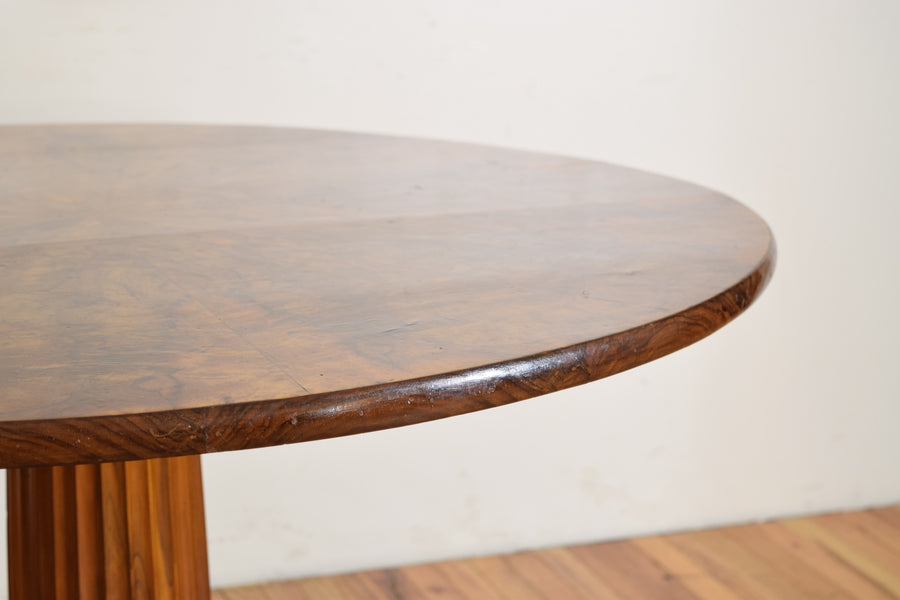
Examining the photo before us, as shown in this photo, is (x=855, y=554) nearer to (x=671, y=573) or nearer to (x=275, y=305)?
(x=671, y=573)

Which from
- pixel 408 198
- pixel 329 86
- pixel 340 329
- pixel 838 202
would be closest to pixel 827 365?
pixel 838 202

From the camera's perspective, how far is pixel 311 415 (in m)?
0.47

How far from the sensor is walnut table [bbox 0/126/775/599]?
1.55 feet

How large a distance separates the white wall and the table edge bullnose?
124 cm

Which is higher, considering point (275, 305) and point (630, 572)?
point (275, 305)

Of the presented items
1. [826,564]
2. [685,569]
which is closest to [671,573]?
[685,569]

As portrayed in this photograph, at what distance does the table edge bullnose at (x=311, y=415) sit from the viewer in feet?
1.44

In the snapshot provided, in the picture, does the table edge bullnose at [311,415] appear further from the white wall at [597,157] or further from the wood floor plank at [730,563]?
the wood floor plank at [730,563]

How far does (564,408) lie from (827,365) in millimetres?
559

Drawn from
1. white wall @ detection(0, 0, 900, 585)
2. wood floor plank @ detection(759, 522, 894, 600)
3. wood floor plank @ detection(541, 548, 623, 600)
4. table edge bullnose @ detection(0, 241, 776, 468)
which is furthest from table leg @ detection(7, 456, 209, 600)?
wood floor plank @ detection(759, 522, 894, 600)

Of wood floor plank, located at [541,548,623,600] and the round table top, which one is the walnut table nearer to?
the round table top

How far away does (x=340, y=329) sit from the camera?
562mm

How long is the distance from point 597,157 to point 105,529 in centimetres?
123

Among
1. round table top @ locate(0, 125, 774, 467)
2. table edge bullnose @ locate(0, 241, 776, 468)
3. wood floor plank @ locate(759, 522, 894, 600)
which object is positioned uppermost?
round table top @ locate(0, 125, 774, 467)
